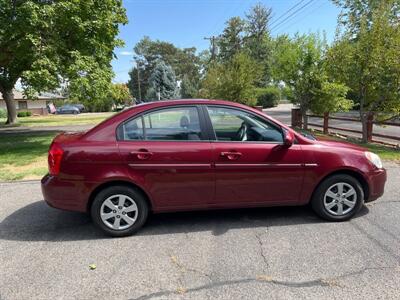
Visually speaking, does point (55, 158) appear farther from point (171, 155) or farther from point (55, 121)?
point (55, 121)

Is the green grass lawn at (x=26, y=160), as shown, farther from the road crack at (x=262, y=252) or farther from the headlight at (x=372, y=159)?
the road crack at (x=262, y=252)

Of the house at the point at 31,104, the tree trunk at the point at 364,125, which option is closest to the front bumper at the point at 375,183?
the tree trunk at the point at 364,125

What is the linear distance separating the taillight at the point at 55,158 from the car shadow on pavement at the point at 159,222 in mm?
828

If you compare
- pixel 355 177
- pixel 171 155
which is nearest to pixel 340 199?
pixel 355 177

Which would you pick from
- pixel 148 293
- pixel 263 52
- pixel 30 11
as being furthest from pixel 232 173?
pixel 263 52

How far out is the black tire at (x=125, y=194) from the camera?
3910mm

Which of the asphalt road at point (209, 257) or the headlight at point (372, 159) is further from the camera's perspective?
the headlight at point (372, 159)

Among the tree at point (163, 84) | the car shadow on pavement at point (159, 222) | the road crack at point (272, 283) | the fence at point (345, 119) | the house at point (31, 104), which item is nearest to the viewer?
the road crack at point (272, 283)

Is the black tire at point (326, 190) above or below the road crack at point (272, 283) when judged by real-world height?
above

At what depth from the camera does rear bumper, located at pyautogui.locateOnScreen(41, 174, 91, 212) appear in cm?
388

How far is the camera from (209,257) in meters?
3.48

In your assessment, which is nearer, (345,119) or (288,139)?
(288,139)

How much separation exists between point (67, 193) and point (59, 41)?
795 centimetres

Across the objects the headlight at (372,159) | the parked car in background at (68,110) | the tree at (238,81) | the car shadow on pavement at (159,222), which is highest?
the tree at (238,81)
